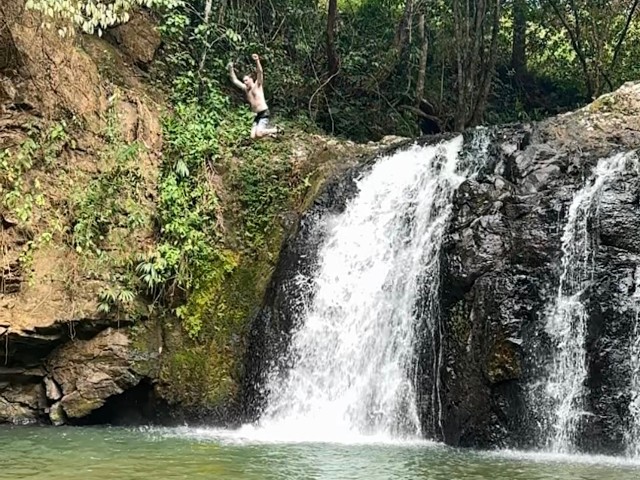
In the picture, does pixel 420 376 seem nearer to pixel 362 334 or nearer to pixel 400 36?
pixel 362 334

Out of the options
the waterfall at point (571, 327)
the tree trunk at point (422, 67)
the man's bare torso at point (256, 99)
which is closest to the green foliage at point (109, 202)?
the man's bare torso at point (256, 99)

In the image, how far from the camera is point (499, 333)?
844cm

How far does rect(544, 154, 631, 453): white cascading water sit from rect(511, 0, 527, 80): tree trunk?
422 inches

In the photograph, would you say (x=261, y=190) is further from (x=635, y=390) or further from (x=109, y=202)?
(x=635, y=390)

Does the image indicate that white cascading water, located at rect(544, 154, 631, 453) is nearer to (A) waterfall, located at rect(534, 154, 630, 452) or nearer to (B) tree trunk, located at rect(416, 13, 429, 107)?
(A) waterfall, located at rect(534, 154, 630, 452)

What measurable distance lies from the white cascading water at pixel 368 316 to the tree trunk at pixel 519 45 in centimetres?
884

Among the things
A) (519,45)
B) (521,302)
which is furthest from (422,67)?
(521,302)

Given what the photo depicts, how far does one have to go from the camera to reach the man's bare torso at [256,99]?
13.0 m

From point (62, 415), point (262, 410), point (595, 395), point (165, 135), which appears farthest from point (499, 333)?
point (165, 135)

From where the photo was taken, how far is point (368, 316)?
32.6 ft

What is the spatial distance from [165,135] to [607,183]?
696cm

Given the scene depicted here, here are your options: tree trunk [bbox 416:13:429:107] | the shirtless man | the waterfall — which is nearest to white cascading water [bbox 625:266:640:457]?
the waterfall

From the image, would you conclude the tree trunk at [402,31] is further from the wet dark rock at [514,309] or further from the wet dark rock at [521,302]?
the wet dark rock at [521,302]

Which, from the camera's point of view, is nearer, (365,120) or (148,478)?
(148,478)
